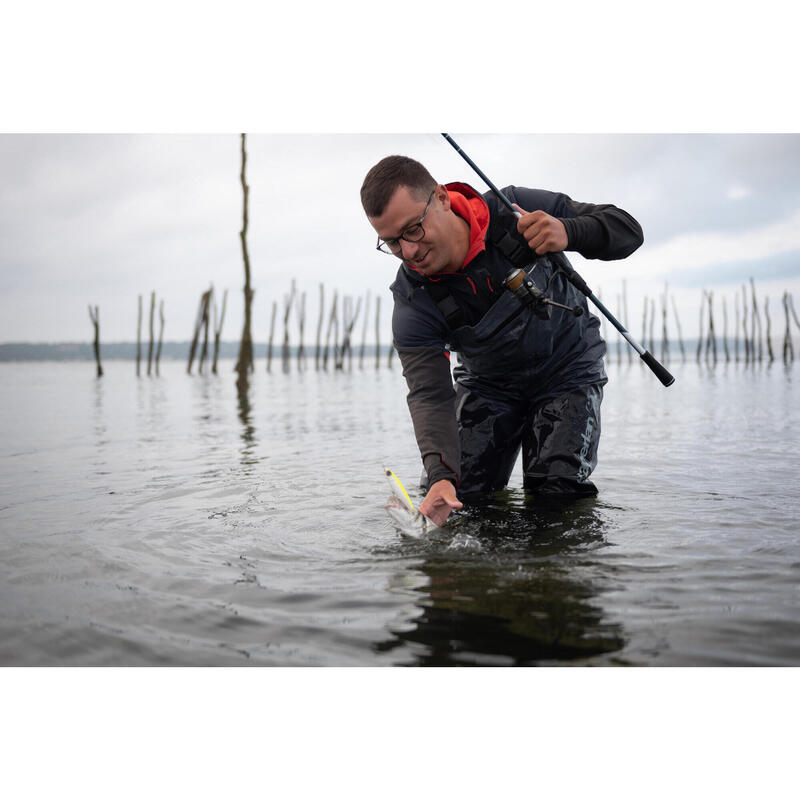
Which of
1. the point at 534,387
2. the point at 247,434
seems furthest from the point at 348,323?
the point at 534,387

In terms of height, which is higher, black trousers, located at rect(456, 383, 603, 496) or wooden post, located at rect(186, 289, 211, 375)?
wooden post, located at rect(186, 289, 211, 375)

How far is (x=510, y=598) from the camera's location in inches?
106

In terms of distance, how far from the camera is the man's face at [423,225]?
129 inches

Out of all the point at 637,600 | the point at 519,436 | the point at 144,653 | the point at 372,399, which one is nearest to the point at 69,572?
the point at 144,653

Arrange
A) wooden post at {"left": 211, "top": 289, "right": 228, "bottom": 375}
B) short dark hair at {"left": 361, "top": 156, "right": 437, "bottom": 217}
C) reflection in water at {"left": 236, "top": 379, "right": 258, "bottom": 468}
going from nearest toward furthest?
short dark hair at {"left": 361, "top": 156, "right": 437, "bottom": 217}
reflection in water at {"left": 236, "top": 379, "right": 258, "bottom": 468}
wooden post at {"left": 211, "top": 289, "right": 228, "bottom": 375}

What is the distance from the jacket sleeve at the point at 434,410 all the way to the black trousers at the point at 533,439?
73cm

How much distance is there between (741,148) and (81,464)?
13353mm

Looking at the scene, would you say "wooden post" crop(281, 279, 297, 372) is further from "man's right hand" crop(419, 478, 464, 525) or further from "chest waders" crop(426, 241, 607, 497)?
"man's right hand" crop(419, 478, 464, 525)

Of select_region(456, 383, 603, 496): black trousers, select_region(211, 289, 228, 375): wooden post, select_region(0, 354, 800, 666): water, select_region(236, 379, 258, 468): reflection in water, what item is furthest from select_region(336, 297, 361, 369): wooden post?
select_region(456, 383, 603, 496): black trousers

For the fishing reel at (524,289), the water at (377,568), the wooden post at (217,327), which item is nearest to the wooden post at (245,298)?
the water at (377,568)

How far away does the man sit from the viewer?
3.42 meters

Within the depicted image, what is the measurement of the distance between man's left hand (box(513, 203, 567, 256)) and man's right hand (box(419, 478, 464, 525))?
1.21m

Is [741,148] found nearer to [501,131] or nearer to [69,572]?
[501,131]

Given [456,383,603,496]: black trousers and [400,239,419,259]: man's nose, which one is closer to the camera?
[400,239,419,259]: man's nose
